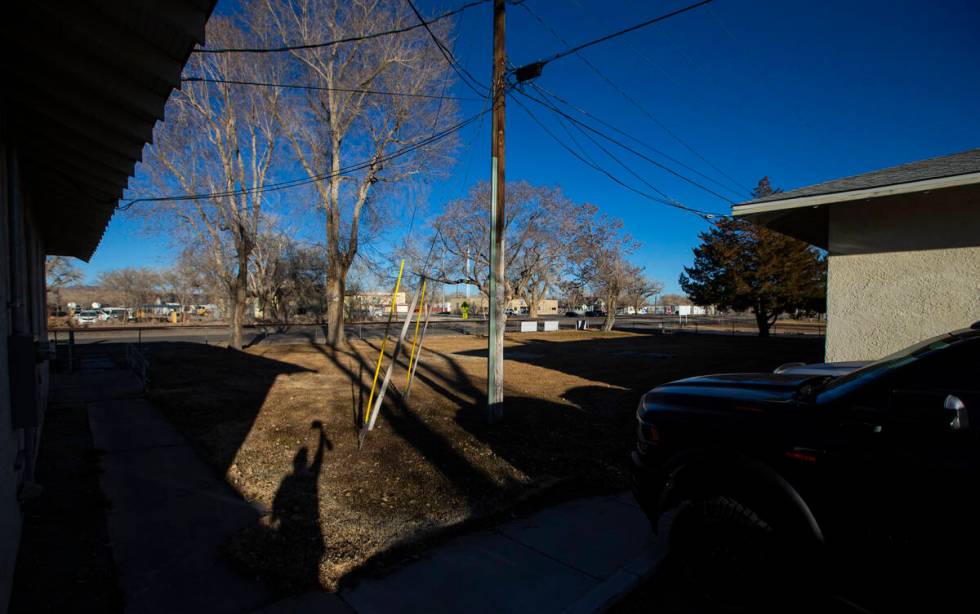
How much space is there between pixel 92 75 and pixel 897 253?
8.91 meters

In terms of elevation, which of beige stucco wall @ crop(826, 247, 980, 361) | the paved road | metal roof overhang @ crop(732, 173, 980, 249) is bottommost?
the paved road

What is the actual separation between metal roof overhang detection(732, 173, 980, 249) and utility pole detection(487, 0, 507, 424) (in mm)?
3592

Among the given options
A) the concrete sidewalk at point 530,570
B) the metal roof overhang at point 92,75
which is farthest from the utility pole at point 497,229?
the metal roof overhang at point 92,75

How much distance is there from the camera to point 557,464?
18.6 feet

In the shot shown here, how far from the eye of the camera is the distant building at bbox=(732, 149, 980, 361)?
616 centimetres

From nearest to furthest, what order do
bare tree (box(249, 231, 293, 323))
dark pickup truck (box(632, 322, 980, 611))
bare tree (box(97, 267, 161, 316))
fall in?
dark pickup truck (box(632, 322, 980, 611))
bare tree (box(249, 231, 293, 323))
bare tree (box(97, 267, 161, 316))

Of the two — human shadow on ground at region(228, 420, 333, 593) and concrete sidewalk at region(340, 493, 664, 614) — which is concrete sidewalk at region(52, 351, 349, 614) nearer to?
human shadow on ground at region(228, 420, 333, 593)

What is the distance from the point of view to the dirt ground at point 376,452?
376cm

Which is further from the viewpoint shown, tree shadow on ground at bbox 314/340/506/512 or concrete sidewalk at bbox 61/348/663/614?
tree shadow on ground at bbox 314/340/506/512

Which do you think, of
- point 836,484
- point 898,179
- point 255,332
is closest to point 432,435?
point 836,484

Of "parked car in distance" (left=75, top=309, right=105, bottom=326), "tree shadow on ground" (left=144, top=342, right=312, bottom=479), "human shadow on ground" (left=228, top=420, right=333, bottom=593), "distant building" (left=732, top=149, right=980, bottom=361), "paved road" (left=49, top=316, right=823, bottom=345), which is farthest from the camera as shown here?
"parked car in distance" (left=75, top=309, right=105, bottom=326)

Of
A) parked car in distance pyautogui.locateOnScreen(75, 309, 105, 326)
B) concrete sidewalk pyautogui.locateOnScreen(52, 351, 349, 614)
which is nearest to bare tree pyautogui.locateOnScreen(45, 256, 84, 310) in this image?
parked car in distance pyautogui.locateOnScreen(75, 309, 105, 326)

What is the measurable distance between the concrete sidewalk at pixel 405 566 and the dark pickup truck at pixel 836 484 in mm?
685

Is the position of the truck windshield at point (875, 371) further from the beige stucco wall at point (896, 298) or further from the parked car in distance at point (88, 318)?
the parked car in distance at point (88, 318)
